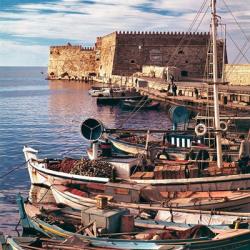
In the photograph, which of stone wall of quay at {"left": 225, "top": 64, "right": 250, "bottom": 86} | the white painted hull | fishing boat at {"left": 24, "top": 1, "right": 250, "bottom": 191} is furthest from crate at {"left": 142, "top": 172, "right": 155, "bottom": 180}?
stone wall of quay at {"left": 225, "top": 64, "right": 250, "bottom": 86}

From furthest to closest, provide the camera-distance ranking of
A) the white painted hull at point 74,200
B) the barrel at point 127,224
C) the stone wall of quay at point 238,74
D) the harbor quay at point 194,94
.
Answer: the stone wall of quay at point 238,74 → the harbor quay at point 194,94 → the white painted hull at point 74,200 → the barrel at point 127,224

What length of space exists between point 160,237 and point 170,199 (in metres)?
5.06

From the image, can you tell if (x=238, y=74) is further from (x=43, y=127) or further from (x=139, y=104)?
(x=43, y=127)

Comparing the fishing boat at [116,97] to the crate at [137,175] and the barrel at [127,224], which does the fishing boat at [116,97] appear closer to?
the crate at [137,175]

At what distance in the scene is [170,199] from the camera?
19.1 m

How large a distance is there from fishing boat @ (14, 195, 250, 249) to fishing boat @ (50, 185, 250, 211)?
2.62m

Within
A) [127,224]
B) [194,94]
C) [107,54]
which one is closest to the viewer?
[127,224]

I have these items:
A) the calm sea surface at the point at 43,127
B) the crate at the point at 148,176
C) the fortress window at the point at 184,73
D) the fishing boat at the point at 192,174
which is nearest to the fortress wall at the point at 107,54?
the calm sea surface at the point at 43,127

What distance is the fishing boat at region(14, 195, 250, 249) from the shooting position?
13469mm

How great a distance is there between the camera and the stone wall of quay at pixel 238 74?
60500 mm

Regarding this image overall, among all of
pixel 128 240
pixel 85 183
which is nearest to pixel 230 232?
pixel 128 240

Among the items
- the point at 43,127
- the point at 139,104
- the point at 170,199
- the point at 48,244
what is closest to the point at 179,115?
the point at 170,199

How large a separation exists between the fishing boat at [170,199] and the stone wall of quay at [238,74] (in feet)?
141

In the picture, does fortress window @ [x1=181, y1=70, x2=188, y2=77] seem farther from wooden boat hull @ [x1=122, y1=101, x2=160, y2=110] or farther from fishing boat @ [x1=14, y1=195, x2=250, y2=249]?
fishing boat @ [x1=14, y1=195, x2=250, y2=249]
